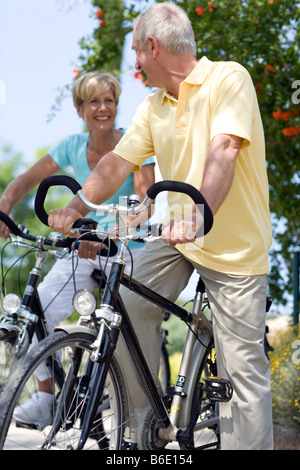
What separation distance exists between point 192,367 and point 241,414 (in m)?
0.43

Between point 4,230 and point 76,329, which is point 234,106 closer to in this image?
point 76,329

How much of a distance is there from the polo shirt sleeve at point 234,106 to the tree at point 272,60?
250 cm

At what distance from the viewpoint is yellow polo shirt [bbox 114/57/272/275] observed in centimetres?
243

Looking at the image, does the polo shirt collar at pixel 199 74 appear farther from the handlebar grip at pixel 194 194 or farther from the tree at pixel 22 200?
the tree at pixel 22 200

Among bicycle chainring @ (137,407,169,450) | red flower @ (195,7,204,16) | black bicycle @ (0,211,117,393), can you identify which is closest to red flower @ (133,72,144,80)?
red flower @ (195,7,204,16)

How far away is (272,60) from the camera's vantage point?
16.5ft

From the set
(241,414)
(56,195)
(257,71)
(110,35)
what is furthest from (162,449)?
(56,195)

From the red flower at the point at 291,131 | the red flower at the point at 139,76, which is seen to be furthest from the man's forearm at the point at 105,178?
the red flower at the point at 139,76

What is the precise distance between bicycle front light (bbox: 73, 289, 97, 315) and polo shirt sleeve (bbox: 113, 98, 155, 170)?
639 mm

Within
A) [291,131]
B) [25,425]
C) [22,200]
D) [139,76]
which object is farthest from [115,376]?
[22,200]

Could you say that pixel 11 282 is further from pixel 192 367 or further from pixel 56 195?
pixel 192 367

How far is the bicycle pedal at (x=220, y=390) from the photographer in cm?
248

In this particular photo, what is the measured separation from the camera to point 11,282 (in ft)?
56.7
